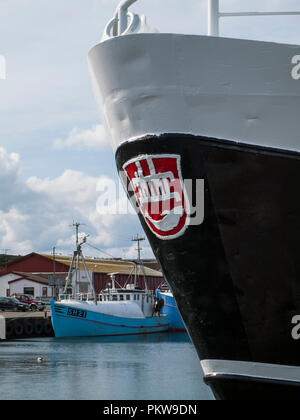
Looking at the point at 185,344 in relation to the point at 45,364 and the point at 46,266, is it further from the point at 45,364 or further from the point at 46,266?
the point at 46,266

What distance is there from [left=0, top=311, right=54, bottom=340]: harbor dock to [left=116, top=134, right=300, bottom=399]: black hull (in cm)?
3472

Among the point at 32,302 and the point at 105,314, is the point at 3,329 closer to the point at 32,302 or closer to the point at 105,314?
the point at 105,314

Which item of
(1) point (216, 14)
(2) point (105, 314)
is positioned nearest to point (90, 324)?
(2) point (105, 314)

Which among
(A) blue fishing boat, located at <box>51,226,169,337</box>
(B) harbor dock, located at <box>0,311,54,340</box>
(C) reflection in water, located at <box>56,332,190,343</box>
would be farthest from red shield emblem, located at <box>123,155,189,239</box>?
(B) harbor dock, located at <box>0,311,54,340</box>

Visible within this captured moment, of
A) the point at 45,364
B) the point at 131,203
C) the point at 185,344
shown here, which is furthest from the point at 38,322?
the point at 131,203

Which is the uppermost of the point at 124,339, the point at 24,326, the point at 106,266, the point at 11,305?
the point at 106,266

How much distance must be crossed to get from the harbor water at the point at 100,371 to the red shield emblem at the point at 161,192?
418 inches

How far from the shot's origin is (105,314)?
41.3m

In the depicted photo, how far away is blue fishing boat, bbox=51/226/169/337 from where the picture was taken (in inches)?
1538

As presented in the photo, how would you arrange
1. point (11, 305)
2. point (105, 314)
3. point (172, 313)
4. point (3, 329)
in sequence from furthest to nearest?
point (11, 305), point (172, 313), point (105, 314), point (3, 329)

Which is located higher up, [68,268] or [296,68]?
[68,268]

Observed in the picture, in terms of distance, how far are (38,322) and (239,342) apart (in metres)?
37.4

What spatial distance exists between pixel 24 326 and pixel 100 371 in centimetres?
1925

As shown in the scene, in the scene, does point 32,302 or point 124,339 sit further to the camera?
point 32,302
